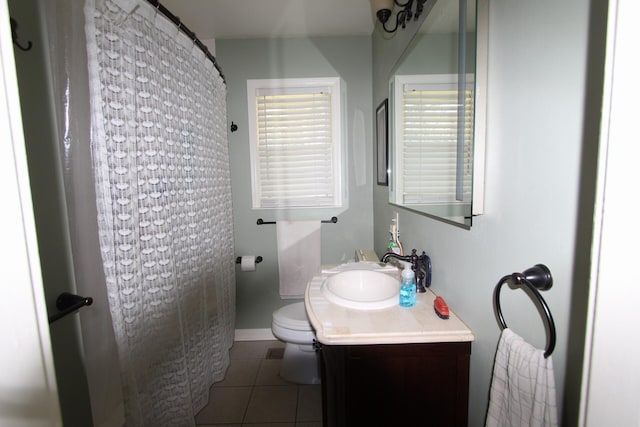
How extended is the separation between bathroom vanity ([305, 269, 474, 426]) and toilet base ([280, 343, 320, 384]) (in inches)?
38.7

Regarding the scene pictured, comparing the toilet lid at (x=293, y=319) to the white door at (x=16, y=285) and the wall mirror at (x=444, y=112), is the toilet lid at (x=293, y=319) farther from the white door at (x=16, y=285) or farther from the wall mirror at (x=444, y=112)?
the white door at (x=16, y=285)

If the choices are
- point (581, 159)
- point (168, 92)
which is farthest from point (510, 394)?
point (168, 92)

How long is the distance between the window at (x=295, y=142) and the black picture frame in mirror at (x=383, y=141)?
381 mm

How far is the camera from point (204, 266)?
1.64 metres

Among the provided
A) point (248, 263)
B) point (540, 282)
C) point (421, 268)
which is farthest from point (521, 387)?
point (248, 263)

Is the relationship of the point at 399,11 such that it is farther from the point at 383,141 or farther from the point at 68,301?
the point at 68,301

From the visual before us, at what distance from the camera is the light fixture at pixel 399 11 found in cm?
117

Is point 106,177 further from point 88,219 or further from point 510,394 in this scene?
point 510,394

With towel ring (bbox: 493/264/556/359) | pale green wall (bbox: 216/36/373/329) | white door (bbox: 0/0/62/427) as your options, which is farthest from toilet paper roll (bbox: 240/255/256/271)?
towel ring (bbox: 493/264/556/359)

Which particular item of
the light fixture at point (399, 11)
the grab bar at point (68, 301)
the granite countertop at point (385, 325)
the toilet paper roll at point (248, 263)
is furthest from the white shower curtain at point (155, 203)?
the light fixture at point (399, 11)

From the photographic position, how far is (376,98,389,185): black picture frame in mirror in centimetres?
178

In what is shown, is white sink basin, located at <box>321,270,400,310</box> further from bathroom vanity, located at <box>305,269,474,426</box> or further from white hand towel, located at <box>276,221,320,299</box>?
white hand towel, located at <box>276,221,320,299</box>

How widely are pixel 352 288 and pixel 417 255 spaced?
0.40 meters

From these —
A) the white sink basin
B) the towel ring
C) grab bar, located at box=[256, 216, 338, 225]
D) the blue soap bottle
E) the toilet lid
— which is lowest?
the toilet lid
